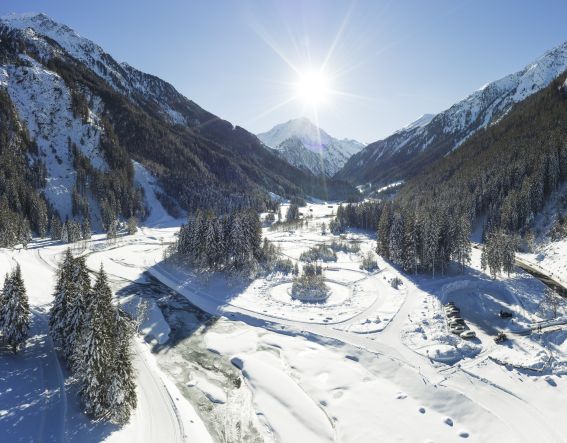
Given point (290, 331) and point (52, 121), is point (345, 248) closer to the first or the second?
point (290, 331)

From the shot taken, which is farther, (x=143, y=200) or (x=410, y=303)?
(x=143, y=200)

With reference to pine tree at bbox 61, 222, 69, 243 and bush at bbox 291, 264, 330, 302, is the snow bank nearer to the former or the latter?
bush at bbox 291, 264, 330, 302

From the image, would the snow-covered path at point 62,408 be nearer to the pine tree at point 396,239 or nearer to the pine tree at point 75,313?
the pine tree at point 75,313

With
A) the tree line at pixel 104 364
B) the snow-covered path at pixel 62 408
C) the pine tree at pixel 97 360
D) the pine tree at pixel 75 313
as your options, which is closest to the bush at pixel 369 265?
the snow-covered path at pixel 62 408

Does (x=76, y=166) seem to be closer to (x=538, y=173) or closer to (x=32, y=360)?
(x=32, y=360)

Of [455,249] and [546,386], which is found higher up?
[455,249]

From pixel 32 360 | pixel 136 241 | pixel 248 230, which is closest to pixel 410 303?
pixel 248 230
